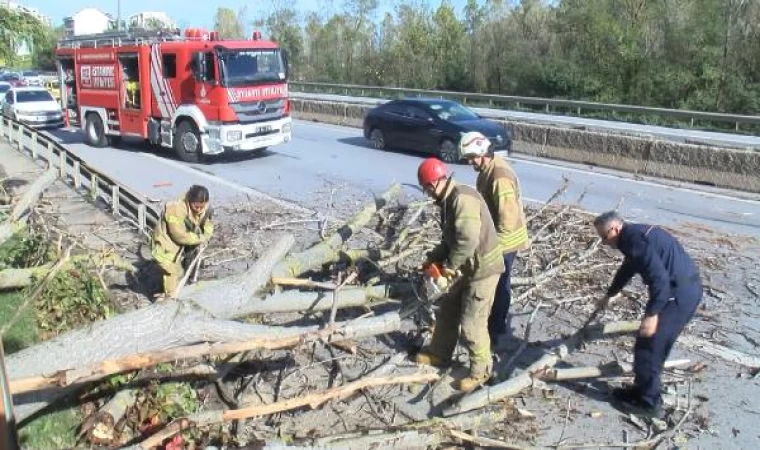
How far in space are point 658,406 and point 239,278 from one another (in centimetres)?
329

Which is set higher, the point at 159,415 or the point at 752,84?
the point at 752,84

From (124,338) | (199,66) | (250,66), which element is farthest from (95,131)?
(124,338)

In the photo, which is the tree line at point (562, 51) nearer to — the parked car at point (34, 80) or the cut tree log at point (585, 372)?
the parked car at point (34, 80)

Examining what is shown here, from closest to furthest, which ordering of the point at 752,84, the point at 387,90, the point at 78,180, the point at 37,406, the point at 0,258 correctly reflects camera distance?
the point at 37,406
the point at 0,258
the point at 78,180
the point at 752,84
the point at 387,90

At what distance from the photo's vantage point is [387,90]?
30688 mm

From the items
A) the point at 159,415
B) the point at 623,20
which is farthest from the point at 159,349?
the point at 623,20

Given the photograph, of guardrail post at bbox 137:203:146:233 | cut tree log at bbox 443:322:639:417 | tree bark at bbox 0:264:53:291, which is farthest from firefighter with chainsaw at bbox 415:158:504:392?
guardrail post at bbox 137:203:146:233

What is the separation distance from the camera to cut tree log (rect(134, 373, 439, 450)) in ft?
14.2

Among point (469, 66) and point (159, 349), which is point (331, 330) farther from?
point (469, 66)

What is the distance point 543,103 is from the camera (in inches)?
976

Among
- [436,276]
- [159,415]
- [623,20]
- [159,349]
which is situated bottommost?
[159,415]

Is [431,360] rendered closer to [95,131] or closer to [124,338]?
[124,338]

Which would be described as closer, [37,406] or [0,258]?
[37,406]

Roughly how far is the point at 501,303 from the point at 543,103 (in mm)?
19969
